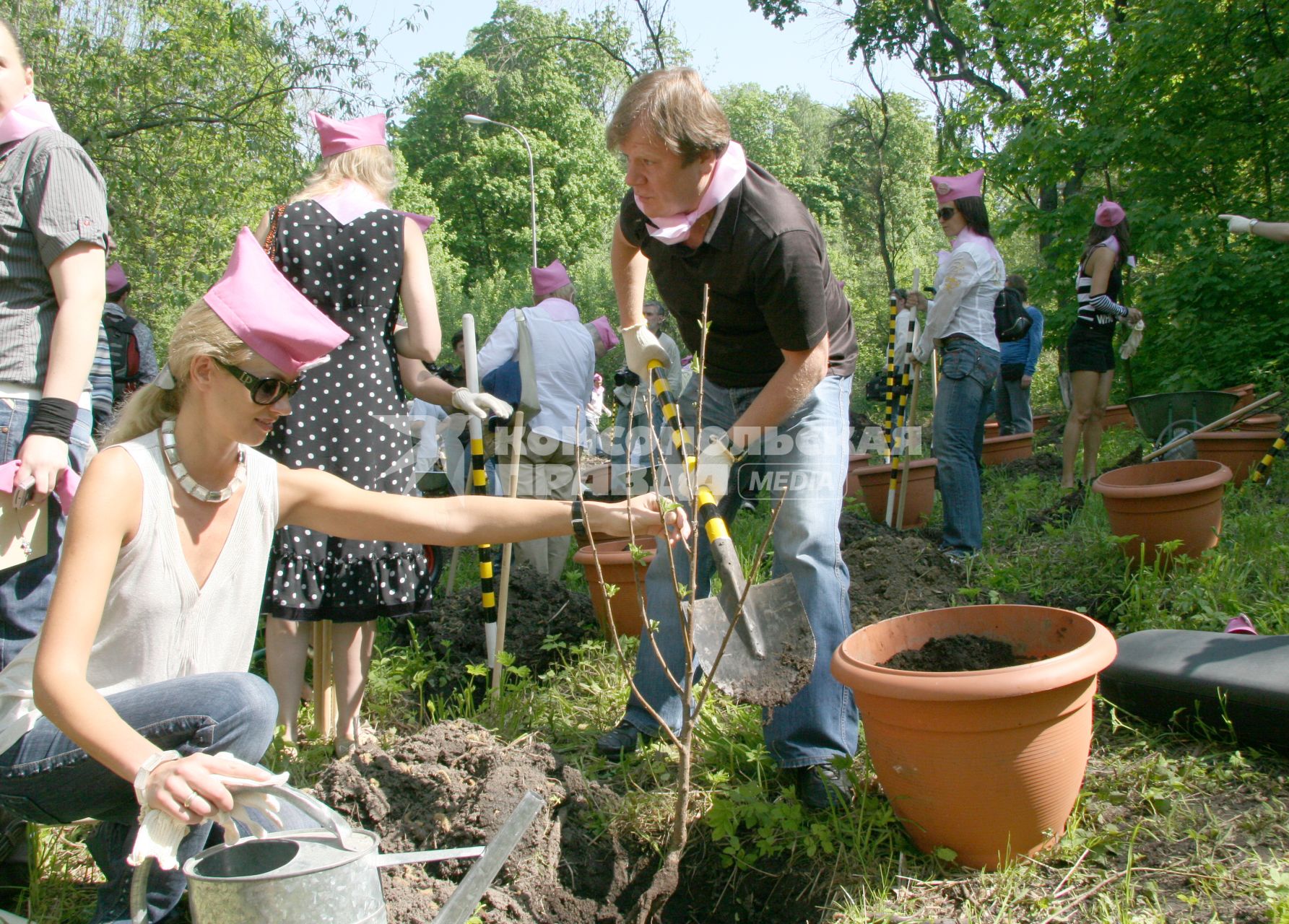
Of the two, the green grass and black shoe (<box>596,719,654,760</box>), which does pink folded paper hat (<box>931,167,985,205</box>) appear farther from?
black shoe (<box>596,719,654,760</box>)

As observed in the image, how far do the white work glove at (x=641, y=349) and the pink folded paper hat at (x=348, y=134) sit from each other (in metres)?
0.95

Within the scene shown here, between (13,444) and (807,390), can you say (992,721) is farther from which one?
(13,444)

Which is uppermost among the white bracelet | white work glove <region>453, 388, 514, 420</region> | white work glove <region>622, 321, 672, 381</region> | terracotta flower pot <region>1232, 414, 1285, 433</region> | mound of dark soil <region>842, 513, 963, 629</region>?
white work glove <region>622, 321, 672, 381</region>

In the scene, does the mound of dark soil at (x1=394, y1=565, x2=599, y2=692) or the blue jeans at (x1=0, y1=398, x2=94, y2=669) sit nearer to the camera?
the blue jeans at (x1=0, y1=398, x2=94, y2=669)

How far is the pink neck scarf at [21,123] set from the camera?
2.27 meters

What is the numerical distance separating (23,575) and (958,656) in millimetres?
2181

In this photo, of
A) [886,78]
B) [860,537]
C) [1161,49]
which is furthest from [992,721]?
[886,78]

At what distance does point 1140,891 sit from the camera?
1928 mm

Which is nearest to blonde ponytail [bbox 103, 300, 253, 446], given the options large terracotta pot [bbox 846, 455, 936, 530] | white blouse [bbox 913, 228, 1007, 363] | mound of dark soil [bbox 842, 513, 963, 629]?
mound of dark soil [bbox 842, 513, 963, 629]

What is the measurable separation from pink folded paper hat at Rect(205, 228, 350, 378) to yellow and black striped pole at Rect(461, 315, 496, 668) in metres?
1.30

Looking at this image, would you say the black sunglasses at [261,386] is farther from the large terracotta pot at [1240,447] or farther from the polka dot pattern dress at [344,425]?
the large terracotta pot at [1240,447]

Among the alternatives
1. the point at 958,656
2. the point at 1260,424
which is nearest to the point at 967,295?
the point at 958,656

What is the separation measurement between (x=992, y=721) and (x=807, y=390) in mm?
878

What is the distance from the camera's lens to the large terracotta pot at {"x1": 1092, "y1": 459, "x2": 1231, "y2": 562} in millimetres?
3617
